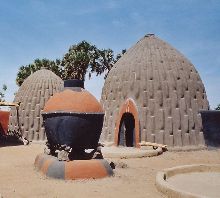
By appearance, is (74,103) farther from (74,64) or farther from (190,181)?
(74,64)

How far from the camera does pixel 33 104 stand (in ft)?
77.3

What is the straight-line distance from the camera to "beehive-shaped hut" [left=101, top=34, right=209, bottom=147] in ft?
55.9

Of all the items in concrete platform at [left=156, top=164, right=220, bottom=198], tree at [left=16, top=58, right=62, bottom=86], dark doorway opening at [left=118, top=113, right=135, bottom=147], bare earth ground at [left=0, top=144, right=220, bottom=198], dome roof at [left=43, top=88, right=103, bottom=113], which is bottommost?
bare earth ground at [left=0, top=144, right=220, bottom=198]

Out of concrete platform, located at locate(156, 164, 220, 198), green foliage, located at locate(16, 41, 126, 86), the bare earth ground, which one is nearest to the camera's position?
concrete platform, located at locate(156, 164, 220, 198)

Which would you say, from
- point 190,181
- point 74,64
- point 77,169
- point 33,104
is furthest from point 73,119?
point 74,64

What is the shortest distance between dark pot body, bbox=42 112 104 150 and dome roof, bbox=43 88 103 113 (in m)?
0.17

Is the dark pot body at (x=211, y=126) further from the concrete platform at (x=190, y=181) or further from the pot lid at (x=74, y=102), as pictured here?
the pot lid at (x=74, y=102)

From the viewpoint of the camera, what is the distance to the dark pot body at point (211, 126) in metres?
17.7

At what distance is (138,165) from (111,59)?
25450 mm

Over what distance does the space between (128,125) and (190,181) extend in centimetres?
1072

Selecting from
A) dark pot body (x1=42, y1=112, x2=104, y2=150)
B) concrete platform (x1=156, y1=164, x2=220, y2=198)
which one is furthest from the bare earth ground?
dark pot body (x1=42, y1=112, x2=104, y2=150)

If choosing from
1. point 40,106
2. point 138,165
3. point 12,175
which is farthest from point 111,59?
point 12,175

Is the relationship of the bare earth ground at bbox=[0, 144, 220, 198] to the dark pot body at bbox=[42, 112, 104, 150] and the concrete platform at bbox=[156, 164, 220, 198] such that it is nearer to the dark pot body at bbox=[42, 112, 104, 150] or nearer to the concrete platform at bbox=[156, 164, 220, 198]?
the concrete platform at bbox=[156, 164, 220, 198]

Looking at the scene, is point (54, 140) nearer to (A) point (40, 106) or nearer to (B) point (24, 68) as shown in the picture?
(A) point (40, 106)
